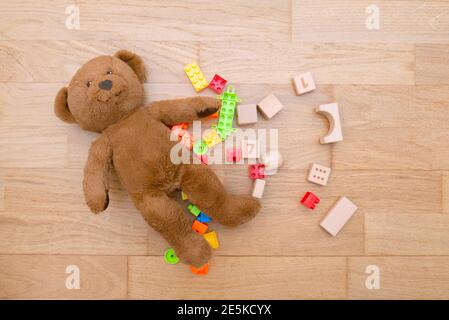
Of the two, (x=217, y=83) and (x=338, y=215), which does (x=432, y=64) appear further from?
(x=217, y=83)

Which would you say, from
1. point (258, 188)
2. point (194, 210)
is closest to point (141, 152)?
point (194, 210)

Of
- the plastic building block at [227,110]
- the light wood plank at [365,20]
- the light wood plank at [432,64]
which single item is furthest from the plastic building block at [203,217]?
the light wood plank at [432,64]

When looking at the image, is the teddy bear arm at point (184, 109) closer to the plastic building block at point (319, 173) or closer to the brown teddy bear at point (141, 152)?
the brown teddy bear at point (141, 152)

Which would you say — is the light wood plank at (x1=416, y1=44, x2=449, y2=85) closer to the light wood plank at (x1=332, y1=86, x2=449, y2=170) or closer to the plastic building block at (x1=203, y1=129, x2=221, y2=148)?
the light wood plank at (x1=332, y1=86, x2=449, y2=170)

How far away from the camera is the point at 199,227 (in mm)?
1008

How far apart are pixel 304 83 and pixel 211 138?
0.29m

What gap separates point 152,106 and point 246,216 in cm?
37

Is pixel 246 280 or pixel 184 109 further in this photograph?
pixel 246 280

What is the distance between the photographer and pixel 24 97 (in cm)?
103

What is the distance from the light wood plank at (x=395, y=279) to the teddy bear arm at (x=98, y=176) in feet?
2.24

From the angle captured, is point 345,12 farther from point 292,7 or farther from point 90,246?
point 90,246
